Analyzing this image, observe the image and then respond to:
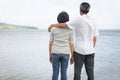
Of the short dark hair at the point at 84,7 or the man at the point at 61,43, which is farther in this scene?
the man at the point at 61,43

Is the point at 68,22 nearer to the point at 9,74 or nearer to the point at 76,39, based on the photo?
the point at 76,39

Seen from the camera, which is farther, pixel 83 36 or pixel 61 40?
pixel 61 40

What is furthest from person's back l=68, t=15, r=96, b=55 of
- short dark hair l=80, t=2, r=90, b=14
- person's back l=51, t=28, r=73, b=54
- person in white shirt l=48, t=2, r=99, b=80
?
person's back l=51, t=28, r=73, b=54

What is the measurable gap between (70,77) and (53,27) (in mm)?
4322

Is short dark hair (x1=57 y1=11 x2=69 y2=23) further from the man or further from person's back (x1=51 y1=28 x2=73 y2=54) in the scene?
person's back (x1=51 y1=28 x2=73 y2=54)

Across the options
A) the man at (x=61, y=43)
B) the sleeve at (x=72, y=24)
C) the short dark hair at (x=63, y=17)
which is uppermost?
the short dark hair at (x=63, y=17)

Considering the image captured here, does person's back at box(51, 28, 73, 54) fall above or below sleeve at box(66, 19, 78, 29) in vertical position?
below

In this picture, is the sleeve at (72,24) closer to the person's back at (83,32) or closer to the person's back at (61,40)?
the person's back at (83,32)

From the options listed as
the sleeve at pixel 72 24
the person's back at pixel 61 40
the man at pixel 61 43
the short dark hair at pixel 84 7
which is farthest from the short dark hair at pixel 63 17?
the short dark hair at pixel 84 7

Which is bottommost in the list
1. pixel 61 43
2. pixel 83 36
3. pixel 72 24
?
pixel 61 43

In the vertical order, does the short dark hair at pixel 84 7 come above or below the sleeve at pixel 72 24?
above

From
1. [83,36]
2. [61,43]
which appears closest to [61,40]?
[61,43]

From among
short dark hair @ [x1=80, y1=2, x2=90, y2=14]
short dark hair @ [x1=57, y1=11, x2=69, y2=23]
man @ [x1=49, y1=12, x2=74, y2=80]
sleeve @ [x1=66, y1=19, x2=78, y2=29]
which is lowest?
man @ [x1=49, y1=12, x2=74, y2=80]

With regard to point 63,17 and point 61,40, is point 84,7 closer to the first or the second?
point 63,17
